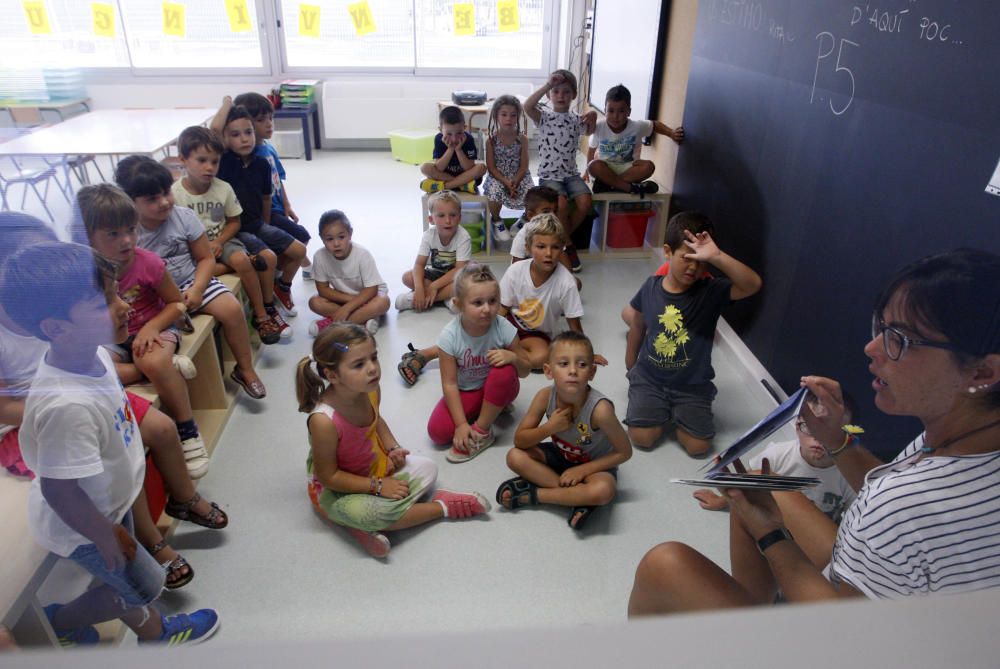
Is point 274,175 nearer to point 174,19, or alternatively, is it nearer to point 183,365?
point 183,365

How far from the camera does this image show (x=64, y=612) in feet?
2.28

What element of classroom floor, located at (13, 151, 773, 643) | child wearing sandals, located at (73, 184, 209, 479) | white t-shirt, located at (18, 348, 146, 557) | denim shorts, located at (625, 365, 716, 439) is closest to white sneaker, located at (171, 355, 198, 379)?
child wearing sandals, located at (73, 184, 209, 479)

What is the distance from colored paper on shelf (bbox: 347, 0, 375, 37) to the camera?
2.49m

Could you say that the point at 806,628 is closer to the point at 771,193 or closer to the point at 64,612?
the point at 64,612

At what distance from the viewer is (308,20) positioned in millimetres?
2141

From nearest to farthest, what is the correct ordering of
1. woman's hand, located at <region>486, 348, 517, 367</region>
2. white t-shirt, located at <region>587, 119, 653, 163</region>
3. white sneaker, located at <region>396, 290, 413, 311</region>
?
woman's hand, located at <region>486, 348, 517, 367</region> < white sneaker, located at <region>396, 290, 413, 311</region> < white t-shirt, located at <region>587, 119, 653, 163</region>

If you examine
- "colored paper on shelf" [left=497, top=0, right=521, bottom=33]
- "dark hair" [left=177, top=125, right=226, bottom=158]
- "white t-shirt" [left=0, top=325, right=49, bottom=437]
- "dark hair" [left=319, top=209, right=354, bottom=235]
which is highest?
"colored paper on shelf" [left=497, top=0, right=521, bottom=33]

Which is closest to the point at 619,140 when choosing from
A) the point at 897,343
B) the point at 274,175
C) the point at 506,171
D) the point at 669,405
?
the point at 506,171

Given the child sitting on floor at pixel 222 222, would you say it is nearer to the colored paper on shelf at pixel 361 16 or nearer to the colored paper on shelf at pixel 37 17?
the colored paper on shelf at pixel 361 16

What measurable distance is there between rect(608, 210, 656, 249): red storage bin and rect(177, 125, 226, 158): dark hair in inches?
88.7

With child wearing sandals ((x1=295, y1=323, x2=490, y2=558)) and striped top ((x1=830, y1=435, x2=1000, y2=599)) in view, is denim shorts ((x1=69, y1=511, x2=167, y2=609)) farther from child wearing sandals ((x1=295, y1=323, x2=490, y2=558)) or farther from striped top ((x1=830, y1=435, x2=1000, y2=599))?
striped top ((x1=830, y1=435, x2=1000, y2=599))

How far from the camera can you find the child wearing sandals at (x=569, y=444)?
183cm

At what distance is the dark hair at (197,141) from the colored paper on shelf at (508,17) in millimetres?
3031

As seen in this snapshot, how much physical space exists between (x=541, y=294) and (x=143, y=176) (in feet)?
4.89
